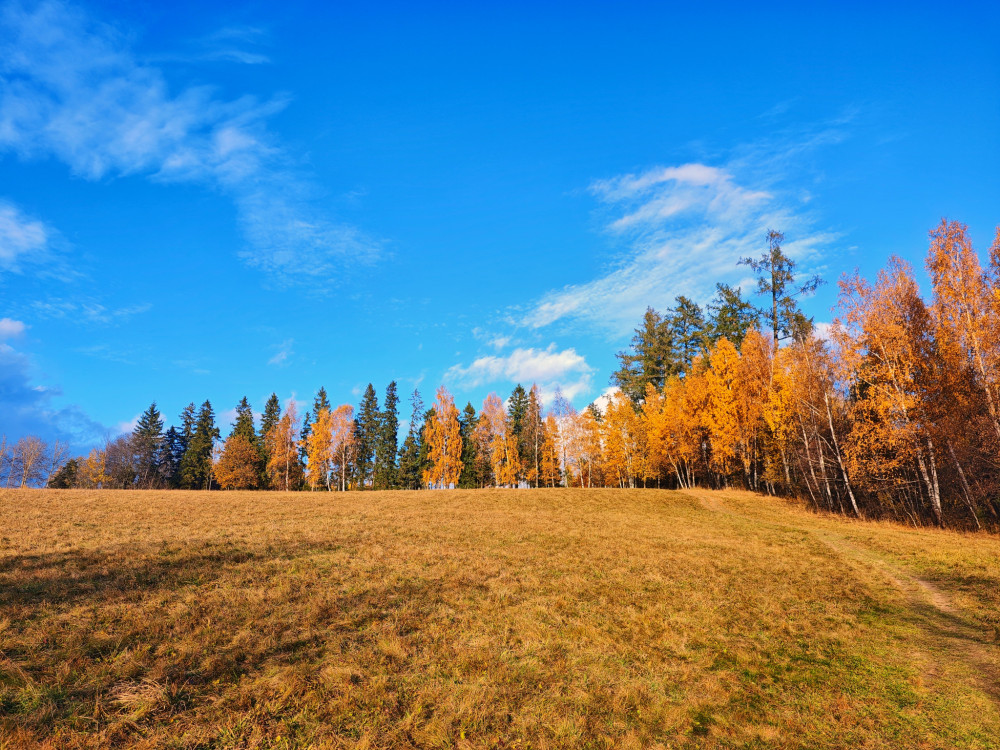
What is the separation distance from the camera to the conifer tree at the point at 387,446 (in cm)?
7101

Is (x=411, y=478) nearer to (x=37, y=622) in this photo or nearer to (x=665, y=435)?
(x=665, y=435)

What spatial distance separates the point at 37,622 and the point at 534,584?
11.5 metres

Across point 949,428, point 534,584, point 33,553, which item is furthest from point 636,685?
point 949,428

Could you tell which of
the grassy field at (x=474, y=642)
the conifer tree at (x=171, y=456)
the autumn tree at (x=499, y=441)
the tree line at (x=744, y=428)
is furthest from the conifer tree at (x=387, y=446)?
the grassy field at (x=474, y=642)

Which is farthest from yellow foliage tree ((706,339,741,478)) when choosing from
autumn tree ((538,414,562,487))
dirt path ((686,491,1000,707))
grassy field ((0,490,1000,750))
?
autumn tree ((538,414,562,487))

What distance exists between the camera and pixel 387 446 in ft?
239

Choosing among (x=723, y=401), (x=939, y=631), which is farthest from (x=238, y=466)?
(x=939, y=631)

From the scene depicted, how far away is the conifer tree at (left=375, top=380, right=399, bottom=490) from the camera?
233 ft

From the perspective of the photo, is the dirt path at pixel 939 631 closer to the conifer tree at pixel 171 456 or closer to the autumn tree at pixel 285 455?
the autumn tree at pixel 285 455

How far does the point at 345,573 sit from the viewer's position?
1366 cm

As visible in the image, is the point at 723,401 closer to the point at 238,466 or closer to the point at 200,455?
the point at 238,466

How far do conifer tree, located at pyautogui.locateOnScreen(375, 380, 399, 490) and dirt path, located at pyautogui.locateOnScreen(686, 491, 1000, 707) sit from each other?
6116 cm

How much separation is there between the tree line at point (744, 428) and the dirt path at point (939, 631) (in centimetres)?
915

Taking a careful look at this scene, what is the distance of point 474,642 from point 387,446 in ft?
215
